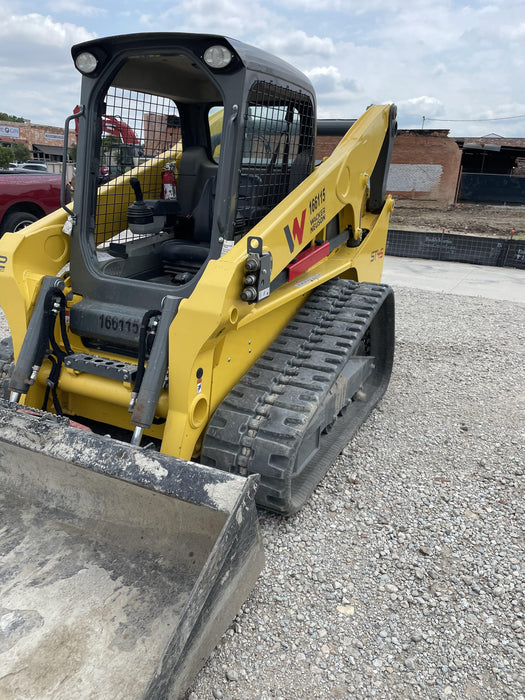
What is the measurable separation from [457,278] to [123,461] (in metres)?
9.02

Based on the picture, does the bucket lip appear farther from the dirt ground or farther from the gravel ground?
the dirt ground

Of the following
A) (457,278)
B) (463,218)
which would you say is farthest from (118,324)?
(463,218)

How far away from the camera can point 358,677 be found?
2146 mm

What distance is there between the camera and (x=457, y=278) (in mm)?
10195

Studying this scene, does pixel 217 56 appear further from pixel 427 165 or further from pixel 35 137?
pixel 35 137

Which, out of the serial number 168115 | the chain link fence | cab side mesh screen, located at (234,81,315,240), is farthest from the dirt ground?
the serial number 168115

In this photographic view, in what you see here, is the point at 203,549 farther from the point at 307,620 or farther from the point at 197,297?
the point at 197,297

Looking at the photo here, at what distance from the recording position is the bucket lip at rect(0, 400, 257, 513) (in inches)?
83.2

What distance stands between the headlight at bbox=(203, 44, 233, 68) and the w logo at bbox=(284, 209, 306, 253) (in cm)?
83

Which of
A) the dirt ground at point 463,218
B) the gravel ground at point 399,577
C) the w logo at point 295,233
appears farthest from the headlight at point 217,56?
the dirt ground at point 463,218

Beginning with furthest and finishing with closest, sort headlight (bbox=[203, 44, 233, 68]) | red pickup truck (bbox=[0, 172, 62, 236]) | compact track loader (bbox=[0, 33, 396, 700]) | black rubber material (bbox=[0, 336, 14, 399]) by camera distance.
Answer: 1. red pickup truck (bbox=[0, 172, 62, 236])
2. black rubber material (bbox=[0, 336, 14, 399])
3. headlight (bbox=[203, 44, 233, 68])
4. compact track loader (bbox=[0, 33, 396, 700])

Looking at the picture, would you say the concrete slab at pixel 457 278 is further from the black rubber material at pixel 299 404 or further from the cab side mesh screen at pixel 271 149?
the cab side mesh screen at pixel 271 149

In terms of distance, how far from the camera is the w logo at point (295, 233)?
3.05 meters

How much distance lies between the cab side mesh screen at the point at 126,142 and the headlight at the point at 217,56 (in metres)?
0.74
